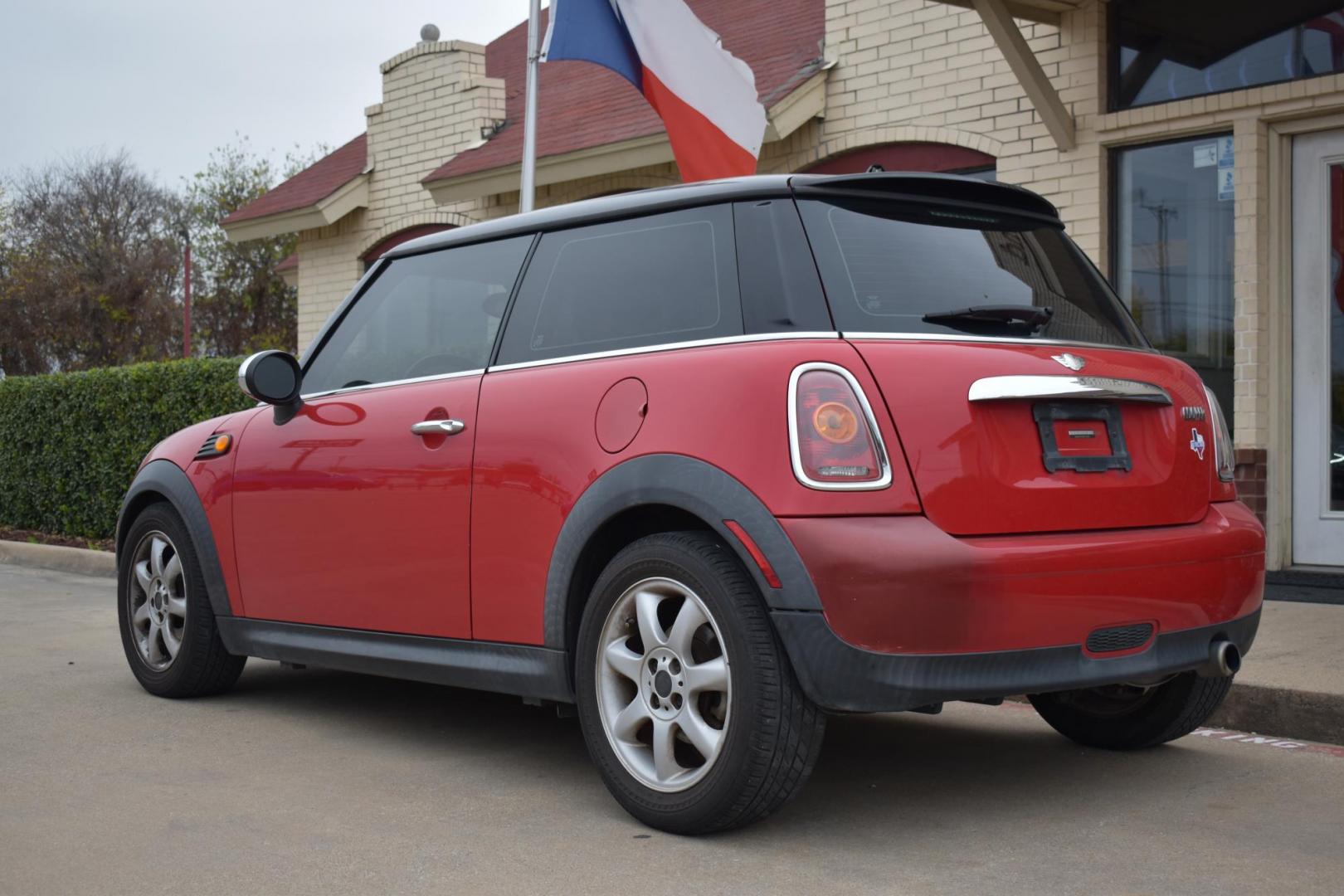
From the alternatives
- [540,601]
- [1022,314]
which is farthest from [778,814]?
[1022,314]

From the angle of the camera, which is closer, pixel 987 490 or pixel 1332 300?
pixel 987 490

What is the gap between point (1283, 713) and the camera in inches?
221

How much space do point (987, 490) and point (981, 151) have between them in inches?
276

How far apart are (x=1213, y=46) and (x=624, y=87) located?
5.97 metres

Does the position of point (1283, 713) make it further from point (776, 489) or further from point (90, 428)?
point (90, 428)

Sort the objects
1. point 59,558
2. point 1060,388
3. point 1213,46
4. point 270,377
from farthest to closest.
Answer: point 59,558, point 1213,46, point 270,377, point 1060,388

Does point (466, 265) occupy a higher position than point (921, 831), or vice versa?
point (466, 265)

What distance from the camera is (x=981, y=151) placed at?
10.5 meters

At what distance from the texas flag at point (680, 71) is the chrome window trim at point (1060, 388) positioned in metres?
6.21

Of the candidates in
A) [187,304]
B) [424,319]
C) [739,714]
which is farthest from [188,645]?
[187,304]

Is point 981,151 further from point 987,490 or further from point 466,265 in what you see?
point 987,490

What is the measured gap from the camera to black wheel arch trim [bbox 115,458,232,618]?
589 cm

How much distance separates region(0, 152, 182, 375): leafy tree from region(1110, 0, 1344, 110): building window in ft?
153

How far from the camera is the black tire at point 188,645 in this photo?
602 centimetres
